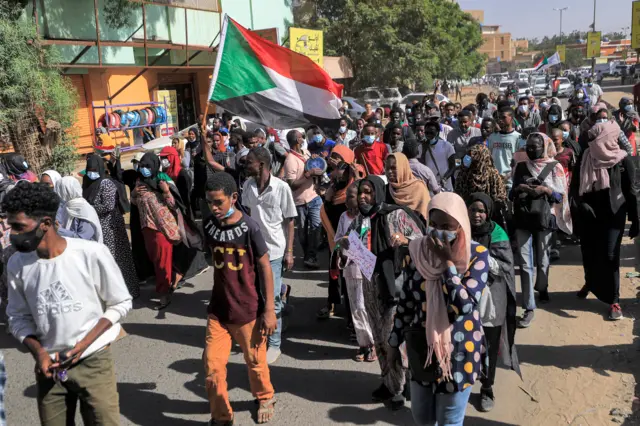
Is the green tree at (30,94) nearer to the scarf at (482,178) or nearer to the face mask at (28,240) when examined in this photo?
the face mask at (28,240)

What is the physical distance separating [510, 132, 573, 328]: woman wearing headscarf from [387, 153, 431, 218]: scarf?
3.44 ft

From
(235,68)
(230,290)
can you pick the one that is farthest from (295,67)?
(230,290)

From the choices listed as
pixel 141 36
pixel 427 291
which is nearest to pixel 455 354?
pixel 427 291

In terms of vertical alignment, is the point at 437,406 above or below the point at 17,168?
below

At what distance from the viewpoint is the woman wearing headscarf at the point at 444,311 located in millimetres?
2832

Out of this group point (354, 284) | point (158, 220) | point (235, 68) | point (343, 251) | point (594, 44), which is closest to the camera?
point (343, 251)

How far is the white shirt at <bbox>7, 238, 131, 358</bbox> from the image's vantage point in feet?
9.55

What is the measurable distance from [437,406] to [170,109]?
19608 mm

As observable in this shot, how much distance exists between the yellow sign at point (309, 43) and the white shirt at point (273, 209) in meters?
13.9

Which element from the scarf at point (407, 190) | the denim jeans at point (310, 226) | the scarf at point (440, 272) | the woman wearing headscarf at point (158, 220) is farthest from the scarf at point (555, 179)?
the woman wearing headscarf at point (158, 220)

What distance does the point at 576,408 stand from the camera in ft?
13.8

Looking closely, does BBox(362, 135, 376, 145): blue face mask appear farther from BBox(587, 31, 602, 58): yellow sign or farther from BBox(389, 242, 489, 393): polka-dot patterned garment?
BBox(587, 31, 602, 58): yellow sign

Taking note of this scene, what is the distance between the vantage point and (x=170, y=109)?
21.1m

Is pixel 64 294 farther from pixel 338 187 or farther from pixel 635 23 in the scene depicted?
pixel 635 23
